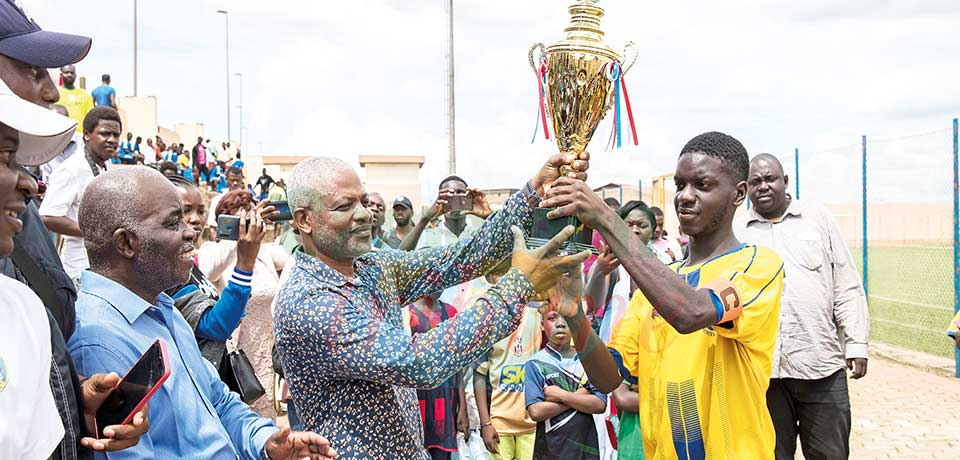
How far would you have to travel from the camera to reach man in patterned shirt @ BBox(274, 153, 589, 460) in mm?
2434

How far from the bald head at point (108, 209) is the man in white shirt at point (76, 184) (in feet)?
7.40

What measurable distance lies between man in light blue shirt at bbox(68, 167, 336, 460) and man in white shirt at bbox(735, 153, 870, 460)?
340 cm

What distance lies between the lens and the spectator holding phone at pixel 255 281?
5410 millimetres

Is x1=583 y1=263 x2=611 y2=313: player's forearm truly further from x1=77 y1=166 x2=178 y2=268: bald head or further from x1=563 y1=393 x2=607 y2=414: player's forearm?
x1=77 y1=166 x2=178 y2=268: bald head

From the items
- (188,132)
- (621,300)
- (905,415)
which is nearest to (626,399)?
(621,300)

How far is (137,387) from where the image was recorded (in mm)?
2145

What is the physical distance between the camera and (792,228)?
5039 mm

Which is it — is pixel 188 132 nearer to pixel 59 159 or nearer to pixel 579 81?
pixel 59 159

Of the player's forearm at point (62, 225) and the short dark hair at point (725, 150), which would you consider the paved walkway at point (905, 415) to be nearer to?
the short dark hair at point (725, 150)

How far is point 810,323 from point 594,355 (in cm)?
250

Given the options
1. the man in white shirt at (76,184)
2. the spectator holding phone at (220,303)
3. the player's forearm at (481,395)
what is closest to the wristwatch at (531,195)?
the spectator holding phone at (220,303)

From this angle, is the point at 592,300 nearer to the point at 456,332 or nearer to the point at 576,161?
the point at 576,161

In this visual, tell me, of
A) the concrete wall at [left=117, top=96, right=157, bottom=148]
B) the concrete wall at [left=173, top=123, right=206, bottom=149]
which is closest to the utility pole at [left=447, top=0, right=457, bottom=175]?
the concrete wall at [left=117, top=96, right=157, bottom=148]

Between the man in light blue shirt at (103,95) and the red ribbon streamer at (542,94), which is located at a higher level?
the man in light blue shirt at (103,95)
